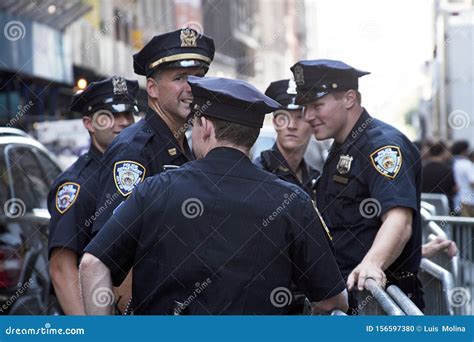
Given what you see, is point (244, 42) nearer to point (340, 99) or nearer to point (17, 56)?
point (17, 56)

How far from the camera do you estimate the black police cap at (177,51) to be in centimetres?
520

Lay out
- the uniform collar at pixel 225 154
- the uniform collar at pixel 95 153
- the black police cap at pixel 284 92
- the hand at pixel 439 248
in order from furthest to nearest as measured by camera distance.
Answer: the black police cap at pixel 284 92, the hand at pixel 439 248, the uniform collar at pixel 95 153, the uniform collar at pixel 225 154

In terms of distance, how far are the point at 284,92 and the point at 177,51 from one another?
6.35 ft

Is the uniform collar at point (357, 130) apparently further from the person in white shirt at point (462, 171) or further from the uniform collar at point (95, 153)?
the person in white shirt at point (462, 171)

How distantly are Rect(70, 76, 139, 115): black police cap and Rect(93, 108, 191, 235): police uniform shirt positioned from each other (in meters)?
1.23

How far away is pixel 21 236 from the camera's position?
27.0 ft

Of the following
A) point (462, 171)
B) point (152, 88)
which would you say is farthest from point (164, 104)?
→ point (462, 171)

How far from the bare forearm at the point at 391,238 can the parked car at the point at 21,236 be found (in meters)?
3.39

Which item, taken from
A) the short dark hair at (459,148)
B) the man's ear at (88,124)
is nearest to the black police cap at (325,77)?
the man's ear at (88,124)

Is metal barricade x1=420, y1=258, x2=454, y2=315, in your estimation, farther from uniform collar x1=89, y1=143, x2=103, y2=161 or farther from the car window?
the car window

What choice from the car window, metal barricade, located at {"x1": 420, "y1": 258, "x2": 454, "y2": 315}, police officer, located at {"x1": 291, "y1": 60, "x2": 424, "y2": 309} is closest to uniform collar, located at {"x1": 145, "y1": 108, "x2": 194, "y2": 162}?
police officer, located at {"x1": 291, "y1": 60, "x2": 424, "y2": 309}

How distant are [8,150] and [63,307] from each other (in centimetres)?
278

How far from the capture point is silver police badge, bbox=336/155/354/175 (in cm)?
568

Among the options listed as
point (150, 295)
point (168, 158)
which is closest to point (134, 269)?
point (150, 295)
